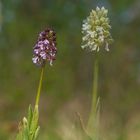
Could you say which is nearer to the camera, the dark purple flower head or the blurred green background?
the dark purple flower head

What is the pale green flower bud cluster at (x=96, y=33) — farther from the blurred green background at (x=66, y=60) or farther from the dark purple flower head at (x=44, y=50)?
the blurred green background at (x=66, y=60)

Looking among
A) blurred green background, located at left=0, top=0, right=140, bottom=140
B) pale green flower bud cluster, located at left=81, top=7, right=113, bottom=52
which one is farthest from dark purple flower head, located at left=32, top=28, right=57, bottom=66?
blurred green background, located at left=0, top=0, right=140, bottom=140

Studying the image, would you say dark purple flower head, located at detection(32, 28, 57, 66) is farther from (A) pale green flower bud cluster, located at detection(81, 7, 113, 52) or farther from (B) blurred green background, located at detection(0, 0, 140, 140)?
(B) blurred green background, located at detection(0, 0, 140, 140)

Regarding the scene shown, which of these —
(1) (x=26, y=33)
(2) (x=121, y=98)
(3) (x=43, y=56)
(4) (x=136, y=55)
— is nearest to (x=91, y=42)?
(3) (x=43, y=56)

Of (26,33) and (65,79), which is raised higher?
(26,33)

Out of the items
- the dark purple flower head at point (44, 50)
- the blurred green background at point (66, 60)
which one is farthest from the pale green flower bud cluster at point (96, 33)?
the blurred green background at point (66, 60)

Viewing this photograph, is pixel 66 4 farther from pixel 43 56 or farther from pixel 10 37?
pixel 43 56

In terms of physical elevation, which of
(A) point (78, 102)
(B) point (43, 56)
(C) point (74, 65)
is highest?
(C) point (74, 65)
